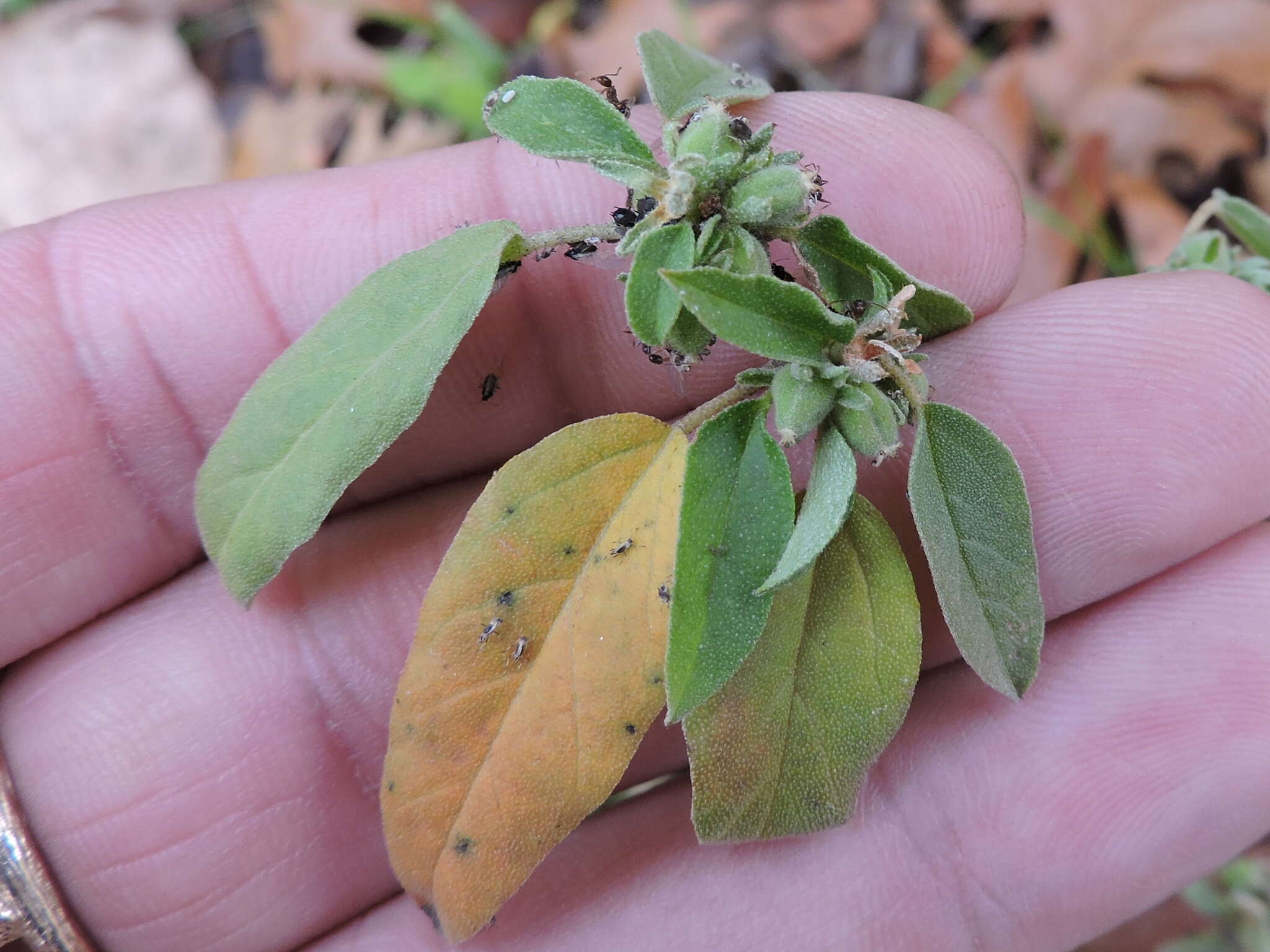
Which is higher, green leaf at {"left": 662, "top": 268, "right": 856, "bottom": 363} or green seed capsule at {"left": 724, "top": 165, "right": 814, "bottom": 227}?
green seed capsule at {"left": 724, "top": 165, "right": 814, "bottom": 227}

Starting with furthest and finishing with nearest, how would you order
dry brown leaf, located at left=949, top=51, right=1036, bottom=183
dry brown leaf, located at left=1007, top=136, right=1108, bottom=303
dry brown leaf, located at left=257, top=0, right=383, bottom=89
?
dry brown leaf, located at left=257, top=0, right=383, bottom=89 < dry brown leaf, located at left=949, top=51, right=1036, bottom=183 < dry brown leaf, located at left=1007, top=136, right=1108, bottom=303

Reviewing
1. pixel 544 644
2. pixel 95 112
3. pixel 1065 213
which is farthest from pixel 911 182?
pixel 95 112

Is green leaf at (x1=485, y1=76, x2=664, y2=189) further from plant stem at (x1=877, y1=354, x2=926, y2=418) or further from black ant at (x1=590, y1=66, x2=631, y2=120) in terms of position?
plant stem at (x1=877, y1=354, x2=926, y2=418)

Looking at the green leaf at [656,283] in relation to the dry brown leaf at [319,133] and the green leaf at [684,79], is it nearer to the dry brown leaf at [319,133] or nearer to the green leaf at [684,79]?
the green leaf at [684,79]

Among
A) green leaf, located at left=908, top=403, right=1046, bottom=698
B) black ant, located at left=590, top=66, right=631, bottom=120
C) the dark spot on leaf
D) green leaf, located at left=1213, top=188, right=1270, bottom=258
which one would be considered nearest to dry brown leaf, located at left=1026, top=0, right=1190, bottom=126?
green leaf, located at left=1213, top=188, right=1270, bottom=258

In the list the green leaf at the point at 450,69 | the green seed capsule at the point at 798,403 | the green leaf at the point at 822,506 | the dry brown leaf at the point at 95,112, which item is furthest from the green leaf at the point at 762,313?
the dry brown leaf at the point at 95,112

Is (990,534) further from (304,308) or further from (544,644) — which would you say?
(304,308)
